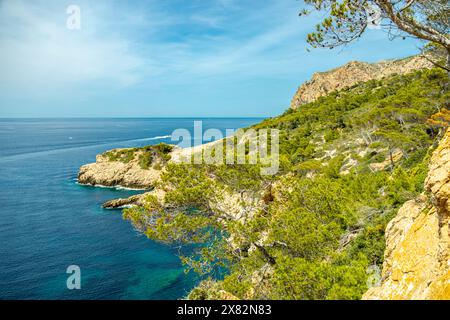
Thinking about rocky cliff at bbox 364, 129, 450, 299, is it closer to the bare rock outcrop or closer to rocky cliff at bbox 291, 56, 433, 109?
the bare rock outcrop

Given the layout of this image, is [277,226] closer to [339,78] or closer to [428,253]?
[428,253]

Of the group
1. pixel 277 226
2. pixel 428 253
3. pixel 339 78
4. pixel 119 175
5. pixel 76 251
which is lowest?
pixel 76 251

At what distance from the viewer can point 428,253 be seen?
4.88m

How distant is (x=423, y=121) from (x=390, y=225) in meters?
18.7

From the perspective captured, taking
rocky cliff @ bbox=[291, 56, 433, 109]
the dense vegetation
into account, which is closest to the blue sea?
the dense vegetation

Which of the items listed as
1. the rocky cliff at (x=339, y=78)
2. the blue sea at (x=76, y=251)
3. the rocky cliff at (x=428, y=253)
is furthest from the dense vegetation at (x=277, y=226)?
the rocky cliff at (x=339, y=78)

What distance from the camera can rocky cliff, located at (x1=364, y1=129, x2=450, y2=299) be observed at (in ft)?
14.0

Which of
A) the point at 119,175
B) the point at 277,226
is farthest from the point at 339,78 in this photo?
the point at 277,226

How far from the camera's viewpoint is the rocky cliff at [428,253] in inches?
167

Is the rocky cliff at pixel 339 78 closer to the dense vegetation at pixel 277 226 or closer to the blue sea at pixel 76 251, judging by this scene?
the blue sea at pixel 76 251

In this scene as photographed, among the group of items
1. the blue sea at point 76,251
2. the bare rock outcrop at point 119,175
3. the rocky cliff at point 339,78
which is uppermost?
the rocky cliff at point 339,78

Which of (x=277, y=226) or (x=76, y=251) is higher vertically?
(x=277, y=226)

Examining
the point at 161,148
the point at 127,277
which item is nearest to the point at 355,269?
the point at 127,277

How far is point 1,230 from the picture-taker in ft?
99.5
